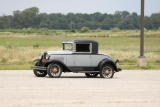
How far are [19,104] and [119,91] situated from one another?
5.13 metres

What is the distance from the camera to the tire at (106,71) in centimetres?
2581

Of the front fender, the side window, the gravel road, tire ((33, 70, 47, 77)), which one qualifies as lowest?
the gravel road

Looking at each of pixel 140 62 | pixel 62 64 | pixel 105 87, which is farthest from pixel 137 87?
pixel 140 62

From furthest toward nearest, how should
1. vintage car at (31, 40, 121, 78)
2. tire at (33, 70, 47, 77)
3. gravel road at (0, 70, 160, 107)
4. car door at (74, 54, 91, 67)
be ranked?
tire at (33, 70, 47, 77), car door at (74, 54, 91, 67), vintage car at (31, 40, 121, 78), gravel road at (0, 70, 160, 107)

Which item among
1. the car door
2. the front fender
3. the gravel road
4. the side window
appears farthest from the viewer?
the side window

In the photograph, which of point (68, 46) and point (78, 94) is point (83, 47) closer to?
point (68, 46)

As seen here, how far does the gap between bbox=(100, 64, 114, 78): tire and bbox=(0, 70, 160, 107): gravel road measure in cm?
270

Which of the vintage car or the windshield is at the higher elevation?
the windshield

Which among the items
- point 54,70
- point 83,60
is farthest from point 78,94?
Result: point 83,60

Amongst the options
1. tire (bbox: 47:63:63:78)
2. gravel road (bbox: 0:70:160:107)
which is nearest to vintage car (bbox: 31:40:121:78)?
tire (bbox: 47:63:63:78)

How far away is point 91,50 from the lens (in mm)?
26000

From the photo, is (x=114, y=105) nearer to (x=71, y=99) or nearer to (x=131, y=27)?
(x=71, y=99)

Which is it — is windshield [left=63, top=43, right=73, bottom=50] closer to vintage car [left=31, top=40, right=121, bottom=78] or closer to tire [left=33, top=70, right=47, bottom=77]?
vintage car [left=31, top=40, right=121, bottom=78]

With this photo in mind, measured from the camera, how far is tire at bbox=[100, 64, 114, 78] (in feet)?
84.7
